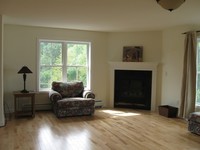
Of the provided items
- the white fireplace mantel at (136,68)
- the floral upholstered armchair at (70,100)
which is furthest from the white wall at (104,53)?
the floral upholstered armchair at (70,100)

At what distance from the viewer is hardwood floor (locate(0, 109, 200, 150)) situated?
3.51 metres

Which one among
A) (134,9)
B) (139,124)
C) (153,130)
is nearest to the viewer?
(134,9)

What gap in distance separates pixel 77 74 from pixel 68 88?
0.76m

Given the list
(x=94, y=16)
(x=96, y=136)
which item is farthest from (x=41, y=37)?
(x=96, y=136)

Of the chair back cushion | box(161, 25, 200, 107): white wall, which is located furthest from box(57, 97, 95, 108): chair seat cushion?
box(161, 25, 200, 107): white wall

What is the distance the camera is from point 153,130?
4.40 meters

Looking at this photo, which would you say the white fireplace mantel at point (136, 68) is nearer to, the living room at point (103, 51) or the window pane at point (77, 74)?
the living room at point (103, 51)

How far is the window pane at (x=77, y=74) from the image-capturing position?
6.41m

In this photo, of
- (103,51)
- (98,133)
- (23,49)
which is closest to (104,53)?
(103,51)

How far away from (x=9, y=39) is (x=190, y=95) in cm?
481

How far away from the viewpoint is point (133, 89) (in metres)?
6.66

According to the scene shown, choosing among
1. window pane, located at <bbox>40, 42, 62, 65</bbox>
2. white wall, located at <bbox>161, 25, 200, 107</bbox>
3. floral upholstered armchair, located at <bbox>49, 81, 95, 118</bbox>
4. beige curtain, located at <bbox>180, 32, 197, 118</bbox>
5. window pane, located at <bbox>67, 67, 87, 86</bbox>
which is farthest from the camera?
window pane, located at <bbox>67, 67, 87, 86</bbox>

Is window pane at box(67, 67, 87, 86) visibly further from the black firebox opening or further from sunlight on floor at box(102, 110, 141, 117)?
sunlight on floor at box(102, 110, 141, 117)

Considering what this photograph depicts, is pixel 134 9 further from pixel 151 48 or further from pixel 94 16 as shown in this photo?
pixel 151 48
